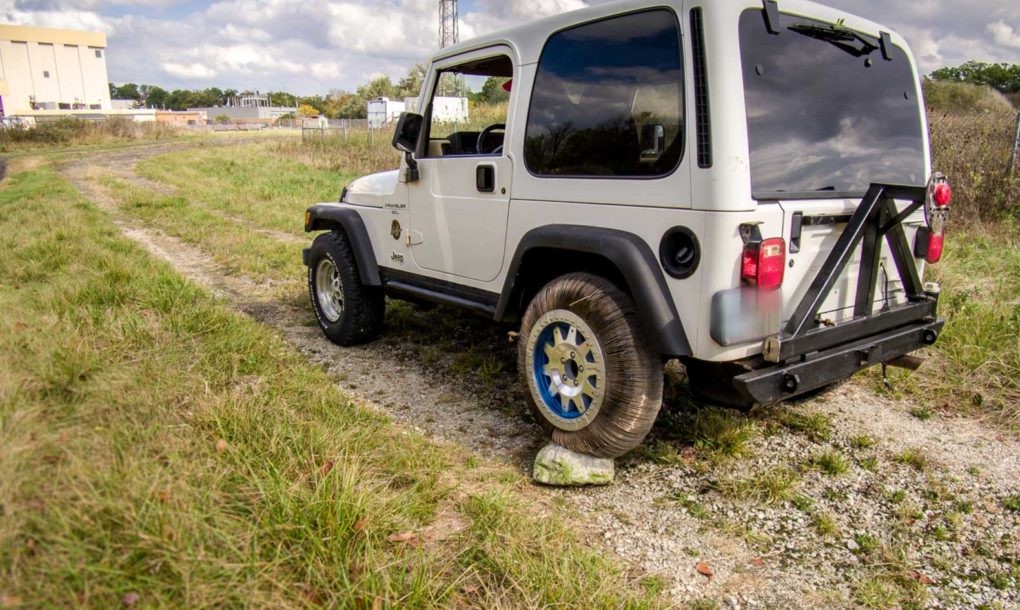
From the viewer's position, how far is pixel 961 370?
4.33m

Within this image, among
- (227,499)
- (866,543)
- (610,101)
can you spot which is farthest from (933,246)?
(227,499)

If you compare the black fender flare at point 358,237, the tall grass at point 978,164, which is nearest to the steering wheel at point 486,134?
the black fender flare at point 358,237

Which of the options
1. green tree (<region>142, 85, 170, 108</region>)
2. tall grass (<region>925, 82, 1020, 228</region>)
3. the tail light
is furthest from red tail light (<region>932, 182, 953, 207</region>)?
green tree (<region>142, 85, 170, 108</region>)

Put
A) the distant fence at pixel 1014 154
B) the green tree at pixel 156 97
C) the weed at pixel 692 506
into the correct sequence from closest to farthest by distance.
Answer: the weed at pixel 692 506, the distant fence at pixel 1014 154, the green tree at pixel 156 97

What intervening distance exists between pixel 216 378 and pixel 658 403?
2190mm

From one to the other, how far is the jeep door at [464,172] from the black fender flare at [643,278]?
2.42 ft

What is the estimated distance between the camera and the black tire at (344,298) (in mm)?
4957

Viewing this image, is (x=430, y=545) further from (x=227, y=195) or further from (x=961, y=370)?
(x=227, y=195)

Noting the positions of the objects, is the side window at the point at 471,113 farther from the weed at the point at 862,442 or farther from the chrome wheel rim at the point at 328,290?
the weed at the point at 862,442

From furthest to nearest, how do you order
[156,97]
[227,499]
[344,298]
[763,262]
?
[156,97] → [344,298] → [763,262] → [227,499]

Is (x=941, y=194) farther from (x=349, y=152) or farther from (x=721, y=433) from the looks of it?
(x=349, y=152)

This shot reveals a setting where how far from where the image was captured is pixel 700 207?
268cm

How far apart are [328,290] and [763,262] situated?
3762 mm

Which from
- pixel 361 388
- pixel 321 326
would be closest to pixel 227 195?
pixel 321 326
